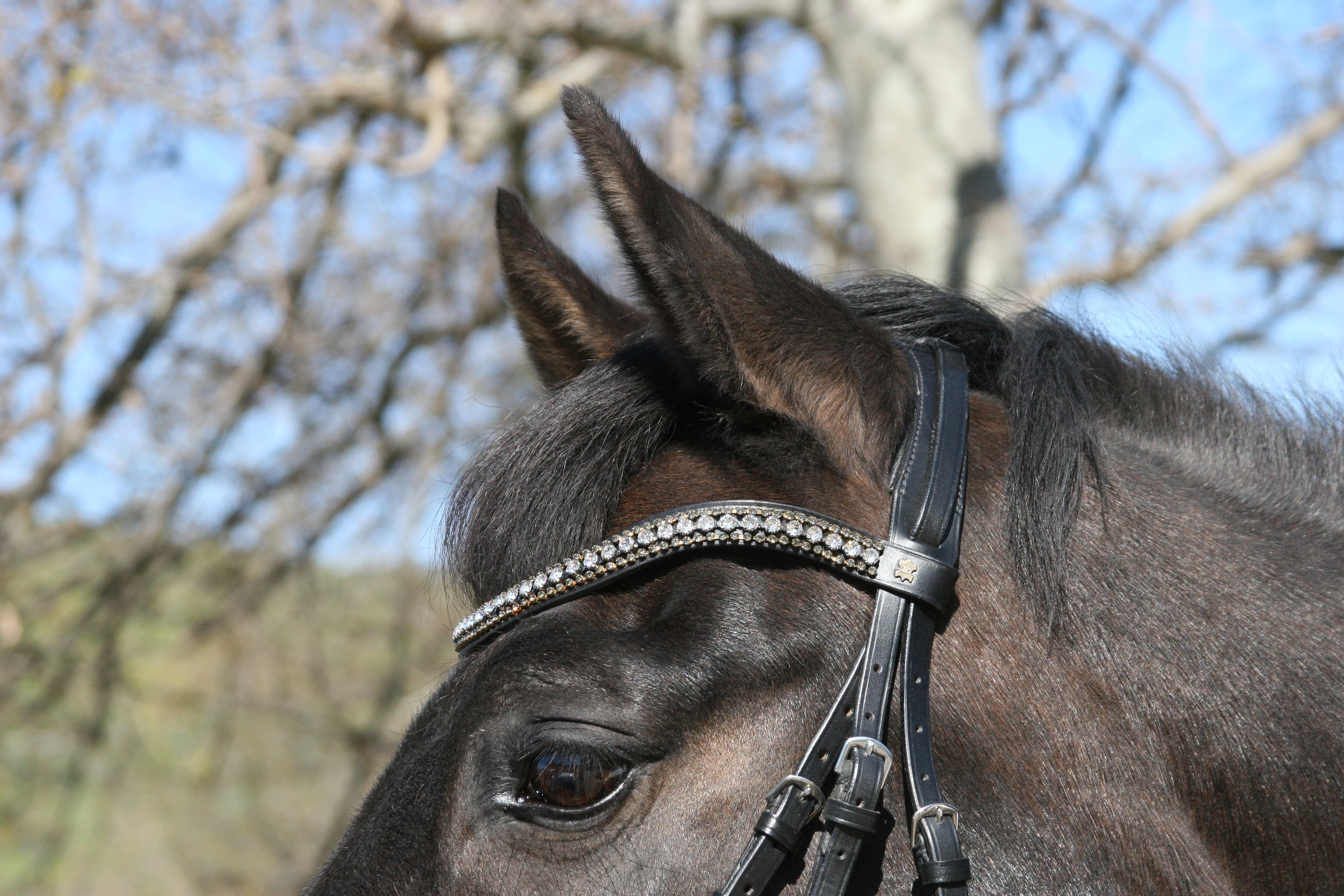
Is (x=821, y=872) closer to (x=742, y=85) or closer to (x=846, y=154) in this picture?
(x=846, y=154)

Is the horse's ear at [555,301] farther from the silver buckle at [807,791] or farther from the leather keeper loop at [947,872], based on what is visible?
the leather keeper loop at [947,872]

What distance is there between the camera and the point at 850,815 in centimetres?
120

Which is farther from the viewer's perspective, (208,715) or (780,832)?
(208,715)

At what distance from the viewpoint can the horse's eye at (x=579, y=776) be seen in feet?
4.16

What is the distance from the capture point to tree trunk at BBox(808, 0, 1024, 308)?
4.14 meters

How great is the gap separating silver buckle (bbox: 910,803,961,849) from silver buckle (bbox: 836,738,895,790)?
48 mm

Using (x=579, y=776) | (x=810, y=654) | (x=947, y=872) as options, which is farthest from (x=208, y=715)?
(x=947, y=872)

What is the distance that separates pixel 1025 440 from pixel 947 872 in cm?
53

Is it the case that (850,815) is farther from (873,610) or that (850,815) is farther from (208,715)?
(208,715)

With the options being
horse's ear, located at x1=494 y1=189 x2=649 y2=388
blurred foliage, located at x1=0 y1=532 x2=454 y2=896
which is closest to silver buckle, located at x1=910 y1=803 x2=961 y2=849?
horse's ear, located at x1=494 y1=189 x2=649 y2=388

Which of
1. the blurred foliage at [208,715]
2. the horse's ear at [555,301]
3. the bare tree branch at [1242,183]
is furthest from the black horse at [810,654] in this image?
the blurred foliage at [208,715]

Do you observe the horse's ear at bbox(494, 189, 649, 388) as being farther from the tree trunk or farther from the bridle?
the tree trunk

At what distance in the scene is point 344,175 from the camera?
6.19 metres

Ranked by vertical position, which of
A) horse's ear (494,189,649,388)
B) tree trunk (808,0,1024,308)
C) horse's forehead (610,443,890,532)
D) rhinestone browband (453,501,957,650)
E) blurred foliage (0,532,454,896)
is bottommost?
blurred foliage (0,532,454,896)
